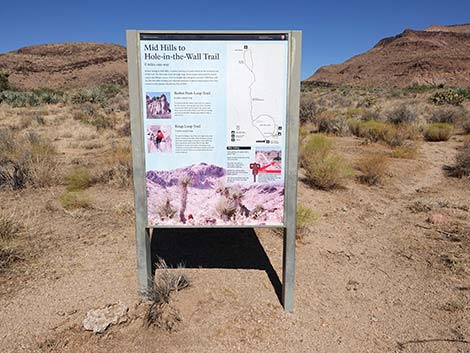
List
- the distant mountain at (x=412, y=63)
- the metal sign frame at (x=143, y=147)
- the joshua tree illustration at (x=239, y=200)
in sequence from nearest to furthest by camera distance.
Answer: the metal sign frame at (x=143, y=147)
the joshua tree illustration at (x=239, y=200)
the distant mountain at (x=412, y=63)

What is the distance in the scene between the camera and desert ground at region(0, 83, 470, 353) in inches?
113

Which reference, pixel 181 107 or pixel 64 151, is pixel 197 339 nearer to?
pixel 181 107

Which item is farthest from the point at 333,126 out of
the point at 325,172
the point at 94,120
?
the point at 94,120

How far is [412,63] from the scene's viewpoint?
258ft

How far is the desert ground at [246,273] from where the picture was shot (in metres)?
2.86

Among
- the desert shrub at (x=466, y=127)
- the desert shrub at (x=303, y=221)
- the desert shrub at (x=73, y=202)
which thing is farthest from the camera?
the desert shrub at (x=466, y=127)

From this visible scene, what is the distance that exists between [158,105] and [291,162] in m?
1.11

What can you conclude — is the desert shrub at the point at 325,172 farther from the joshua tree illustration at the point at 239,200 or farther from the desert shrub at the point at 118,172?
the joshua tree illustration at the point at 239,200

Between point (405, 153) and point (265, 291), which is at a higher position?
point (405, 153)

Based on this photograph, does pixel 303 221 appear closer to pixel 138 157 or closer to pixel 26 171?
pixel 138 157

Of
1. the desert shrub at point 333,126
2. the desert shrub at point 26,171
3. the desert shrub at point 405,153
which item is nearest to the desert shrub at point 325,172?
the desert shrub at point 405,153

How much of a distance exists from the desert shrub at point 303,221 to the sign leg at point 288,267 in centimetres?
169

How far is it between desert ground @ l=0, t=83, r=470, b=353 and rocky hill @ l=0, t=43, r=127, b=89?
62.3m

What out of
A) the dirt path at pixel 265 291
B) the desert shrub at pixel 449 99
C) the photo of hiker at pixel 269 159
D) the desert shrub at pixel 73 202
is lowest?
the dirt path at pixel 265 291
